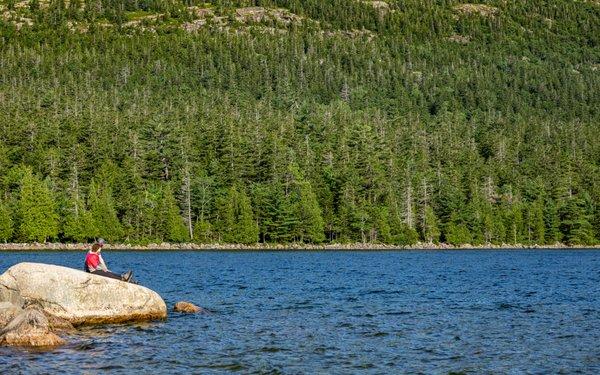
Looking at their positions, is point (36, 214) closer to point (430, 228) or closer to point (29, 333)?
point (430, 228)

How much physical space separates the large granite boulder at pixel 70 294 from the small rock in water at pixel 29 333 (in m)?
3.64

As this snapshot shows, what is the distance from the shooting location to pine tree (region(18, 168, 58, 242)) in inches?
5020

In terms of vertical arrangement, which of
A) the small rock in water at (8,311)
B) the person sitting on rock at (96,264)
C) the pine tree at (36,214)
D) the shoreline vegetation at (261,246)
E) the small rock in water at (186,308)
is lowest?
the shoreline vegetation at (261,246)

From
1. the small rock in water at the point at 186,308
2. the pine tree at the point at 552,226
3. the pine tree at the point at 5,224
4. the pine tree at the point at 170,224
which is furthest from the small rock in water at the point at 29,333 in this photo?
the pine tree at the point at 552,226

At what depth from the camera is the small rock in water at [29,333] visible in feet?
93.6

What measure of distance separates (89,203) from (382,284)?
308ft

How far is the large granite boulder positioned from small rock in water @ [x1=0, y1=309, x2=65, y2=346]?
12.0ft

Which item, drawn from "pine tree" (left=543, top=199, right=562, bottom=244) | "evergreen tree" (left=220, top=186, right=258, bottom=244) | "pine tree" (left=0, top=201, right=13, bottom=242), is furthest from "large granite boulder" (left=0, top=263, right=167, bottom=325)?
"pine tree" (left=543, top=199, right=562, bottom=244)

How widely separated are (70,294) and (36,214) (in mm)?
100956

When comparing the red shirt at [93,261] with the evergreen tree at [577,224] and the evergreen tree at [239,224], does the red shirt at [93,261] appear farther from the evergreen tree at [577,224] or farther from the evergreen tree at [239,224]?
the evergreen tree at [577,224]

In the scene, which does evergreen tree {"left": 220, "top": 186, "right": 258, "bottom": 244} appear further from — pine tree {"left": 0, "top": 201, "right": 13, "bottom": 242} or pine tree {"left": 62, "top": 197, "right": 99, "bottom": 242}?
pine tree {"left": 0, "top": 201, "right": 13, "bottom": 242}

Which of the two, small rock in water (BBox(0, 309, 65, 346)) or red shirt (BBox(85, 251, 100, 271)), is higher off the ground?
red shirt (BBox(85, 251, 100, 271))

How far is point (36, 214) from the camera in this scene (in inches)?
5044

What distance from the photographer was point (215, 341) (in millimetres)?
30547
